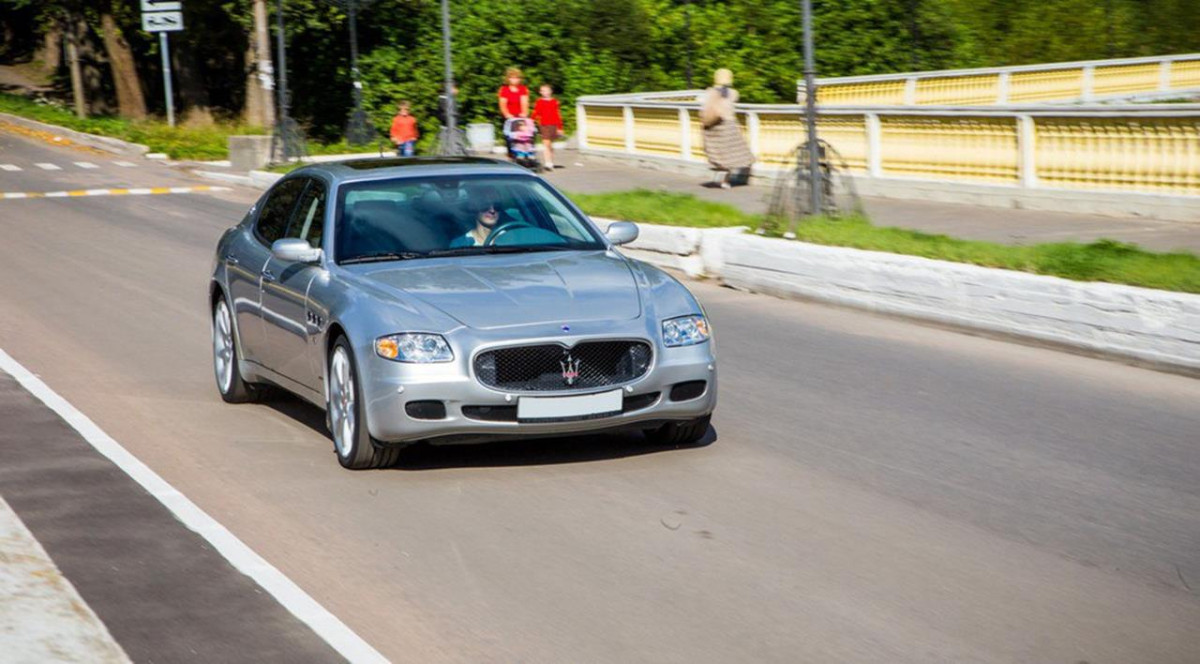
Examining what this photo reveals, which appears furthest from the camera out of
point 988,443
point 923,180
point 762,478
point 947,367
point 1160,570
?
point 923,180

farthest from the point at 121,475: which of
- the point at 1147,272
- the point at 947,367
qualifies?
the point at 1147,272

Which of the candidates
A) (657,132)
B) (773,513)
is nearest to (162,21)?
(657,132)

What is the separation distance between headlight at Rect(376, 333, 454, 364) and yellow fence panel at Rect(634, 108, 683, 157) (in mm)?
24414

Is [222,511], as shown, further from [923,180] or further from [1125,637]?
[923,180]

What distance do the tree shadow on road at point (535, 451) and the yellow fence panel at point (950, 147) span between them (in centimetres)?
1427

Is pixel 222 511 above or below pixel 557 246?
below

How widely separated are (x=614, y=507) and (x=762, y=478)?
91 centimetres

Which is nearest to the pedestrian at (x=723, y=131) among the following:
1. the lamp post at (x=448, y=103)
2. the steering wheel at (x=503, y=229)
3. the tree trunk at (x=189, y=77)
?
the lamp post at (x=448, y=103)

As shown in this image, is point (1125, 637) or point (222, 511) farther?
point (222, 511)

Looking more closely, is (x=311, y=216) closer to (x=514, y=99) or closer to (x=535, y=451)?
(x=535, y=451)

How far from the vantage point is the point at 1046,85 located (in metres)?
38.2

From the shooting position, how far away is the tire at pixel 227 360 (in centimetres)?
1036

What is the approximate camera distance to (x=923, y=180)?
24.1 meters

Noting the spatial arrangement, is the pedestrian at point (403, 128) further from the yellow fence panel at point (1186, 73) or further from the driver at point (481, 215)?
the driver at point (481, 215)
